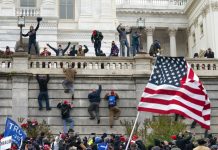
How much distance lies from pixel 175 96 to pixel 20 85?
13731 millimetres

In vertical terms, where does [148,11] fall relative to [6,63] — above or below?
above

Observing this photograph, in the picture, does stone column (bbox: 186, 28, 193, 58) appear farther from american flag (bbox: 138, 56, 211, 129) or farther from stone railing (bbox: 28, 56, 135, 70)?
american flag (bbox: 138, 56, 211, 129)

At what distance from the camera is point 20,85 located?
2908 centimetres

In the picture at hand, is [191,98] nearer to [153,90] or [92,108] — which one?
[153,90]

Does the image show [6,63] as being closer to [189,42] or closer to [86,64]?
[86,64]

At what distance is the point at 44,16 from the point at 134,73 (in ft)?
55.6

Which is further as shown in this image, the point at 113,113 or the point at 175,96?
the point at 113,113

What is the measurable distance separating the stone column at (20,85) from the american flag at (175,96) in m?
12.6

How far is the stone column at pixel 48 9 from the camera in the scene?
45191mm

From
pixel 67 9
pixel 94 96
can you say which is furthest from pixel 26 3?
pixel 94 96

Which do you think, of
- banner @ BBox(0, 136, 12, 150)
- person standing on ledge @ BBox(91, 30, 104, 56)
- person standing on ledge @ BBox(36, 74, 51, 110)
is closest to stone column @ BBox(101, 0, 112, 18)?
person standing on ledge @ BBox(91, 30, 104, 56)

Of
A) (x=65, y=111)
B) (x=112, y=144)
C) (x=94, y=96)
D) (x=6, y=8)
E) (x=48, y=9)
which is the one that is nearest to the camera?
(x=112, y=144)

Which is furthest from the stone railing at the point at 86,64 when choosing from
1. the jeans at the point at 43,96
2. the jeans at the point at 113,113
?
the jeans at the point at 113,113

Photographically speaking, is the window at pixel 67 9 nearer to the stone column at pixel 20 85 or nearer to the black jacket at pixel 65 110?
the stone column at pixel 20 85
